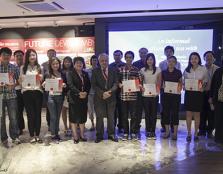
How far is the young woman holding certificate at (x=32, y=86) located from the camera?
174 inches

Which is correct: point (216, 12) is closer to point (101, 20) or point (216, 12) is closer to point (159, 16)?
point (159, 16)

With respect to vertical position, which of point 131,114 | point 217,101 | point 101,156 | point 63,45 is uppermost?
point 63,45

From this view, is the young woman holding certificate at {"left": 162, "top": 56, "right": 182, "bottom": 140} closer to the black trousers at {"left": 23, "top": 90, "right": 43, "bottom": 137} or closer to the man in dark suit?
the man in dark suit

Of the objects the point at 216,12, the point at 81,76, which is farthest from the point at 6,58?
the point at 216,12

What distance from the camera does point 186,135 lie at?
17.1ft

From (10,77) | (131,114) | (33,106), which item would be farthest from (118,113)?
(10,77)

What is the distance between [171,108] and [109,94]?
1041 millimetres

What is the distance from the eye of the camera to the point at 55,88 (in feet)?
14.8

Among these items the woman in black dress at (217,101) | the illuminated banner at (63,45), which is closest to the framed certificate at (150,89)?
the woman in black dress at (217,101)

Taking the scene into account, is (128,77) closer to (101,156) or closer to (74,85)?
(74,85)

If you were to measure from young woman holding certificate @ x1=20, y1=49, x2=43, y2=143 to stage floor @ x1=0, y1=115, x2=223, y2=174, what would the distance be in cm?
49

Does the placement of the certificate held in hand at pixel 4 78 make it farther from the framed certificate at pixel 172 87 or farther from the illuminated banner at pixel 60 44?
the illuminated banner at pixel 60 44

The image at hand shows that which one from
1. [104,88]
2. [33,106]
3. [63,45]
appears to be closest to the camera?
[33,106]

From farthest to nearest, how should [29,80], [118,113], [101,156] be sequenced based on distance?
[118,113] → [29,80] → [101,156]
